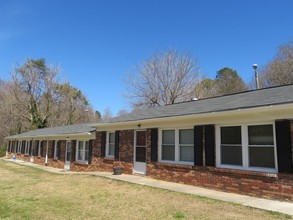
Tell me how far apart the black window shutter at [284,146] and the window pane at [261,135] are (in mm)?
432

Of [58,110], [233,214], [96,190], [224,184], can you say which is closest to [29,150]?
[58,110]

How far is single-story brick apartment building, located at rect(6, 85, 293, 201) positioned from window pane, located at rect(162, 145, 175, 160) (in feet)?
0.14

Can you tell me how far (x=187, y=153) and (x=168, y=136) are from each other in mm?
1317

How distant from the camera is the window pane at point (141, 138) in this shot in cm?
1379

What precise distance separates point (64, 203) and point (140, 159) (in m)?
6.16

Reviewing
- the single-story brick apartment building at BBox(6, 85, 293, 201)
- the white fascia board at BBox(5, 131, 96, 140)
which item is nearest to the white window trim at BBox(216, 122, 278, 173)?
the single-story brick apartment building at BBox(6, 85, 293, 201)

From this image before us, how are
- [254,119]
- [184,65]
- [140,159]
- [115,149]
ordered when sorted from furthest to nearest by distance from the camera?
[184,65]
[115,149]
[140,159]
[254,119]

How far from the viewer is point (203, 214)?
670cm

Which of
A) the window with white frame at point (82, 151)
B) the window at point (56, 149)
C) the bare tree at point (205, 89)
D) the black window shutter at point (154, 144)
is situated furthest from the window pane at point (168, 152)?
the bare tree at point (205, 89)

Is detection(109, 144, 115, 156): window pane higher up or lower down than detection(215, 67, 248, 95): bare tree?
lower down

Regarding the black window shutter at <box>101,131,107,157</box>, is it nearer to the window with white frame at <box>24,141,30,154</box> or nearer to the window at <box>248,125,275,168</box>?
the window at <box>248,125,275,168</box>

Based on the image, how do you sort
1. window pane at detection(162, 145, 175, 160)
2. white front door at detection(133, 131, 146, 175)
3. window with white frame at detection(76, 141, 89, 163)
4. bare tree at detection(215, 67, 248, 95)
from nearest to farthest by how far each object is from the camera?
1. window pane at detection(162, 145, 175, 160)
2. white front door at detection(133, 131, 146, 175)
3. window with white frame at detection(76, 141, 89, 163)
4. bare tree at detection(215, 67, 248, 95)

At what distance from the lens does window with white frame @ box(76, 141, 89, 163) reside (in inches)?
773

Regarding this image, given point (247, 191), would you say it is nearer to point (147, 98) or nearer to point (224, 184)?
point (224, 184)
